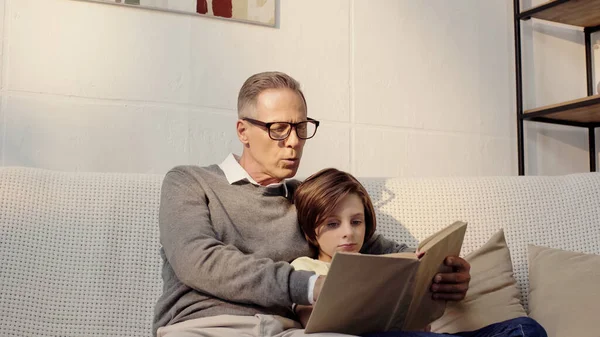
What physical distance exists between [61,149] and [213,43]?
2.08 ft

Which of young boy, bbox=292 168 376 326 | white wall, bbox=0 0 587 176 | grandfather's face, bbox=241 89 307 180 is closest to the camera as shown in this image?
young boy, bbox=292 168 376 326

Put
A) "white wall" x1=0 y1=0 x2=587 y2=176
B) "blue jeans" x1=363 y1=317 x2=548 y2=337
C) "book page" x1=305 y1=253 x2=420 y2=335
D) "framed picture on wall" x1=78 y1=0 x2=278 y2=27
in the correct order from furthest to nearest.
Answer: "framed picture on wall" x1=78 y1=0 x2=278 y2=27, "white wall" x1=0 y1=0 x2=587 y2=176, "blue jeans" x1=363 y1=317 x2=548 y2=337, "book page" x1=305 y1=253 x2=420 y2=335

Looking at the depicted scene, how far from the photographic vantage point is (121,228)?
189cm

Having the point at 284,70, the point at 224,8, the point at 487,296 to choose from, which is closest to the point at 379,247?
the point at 487,296

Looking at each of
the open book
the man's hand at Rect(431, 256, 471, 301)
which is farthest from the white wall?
the open book

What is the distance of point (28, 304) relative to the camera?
1.74 metres

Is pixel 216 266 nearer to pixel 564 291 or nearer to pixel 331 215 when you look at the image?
pixel 331 215

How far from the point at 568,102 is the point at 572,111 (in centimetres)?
8

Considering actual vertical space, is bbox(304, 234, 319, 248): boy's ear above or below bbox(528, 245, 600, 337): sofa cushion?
above

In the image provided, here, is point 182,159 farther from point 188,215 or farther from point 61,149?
point 188,215

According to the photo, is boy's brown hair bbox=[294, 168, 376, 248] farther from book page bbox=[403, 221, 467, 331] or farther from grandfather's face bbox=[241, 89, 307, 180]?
book page bbox=[403, 221, 467, 331]

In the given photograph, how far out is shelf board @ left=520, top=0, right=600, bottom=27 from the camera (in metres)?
2.93

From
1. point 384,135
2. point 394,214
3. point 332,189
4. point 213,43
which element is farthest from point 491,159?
point 332,189

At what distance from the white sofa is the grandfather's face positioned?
1.16 feet
